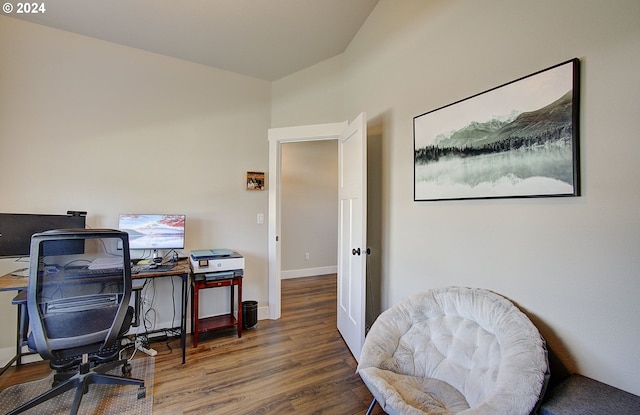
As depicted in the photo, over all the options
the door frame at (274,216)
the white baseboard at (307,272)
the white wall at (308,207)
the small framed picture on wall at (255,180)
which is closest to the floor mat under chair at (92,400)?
the door frame at (274,216)

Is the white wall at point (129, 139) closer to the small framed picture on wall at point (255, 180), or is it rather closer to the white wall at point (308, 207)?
the small framed picture on wall at point (255, 180)

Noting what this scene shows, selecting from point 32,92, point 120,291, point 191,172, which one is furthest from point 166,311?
point 32,92

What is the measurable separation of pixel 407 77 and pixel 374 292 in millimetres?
1940

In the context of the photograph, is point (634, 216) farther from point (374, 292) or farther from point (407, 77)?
point (374, 292)

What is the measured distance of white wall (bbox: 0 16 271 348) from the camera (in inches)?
90.7

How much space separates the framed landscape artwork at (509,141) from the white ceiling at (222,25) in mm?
1402

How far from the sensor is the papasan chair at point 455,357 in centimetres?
109

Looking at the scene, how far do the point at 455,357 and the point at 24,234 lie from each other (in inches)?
122

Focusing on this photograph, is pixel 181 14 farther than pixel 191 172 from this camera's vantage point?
No

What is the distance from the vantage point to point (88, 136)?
2521 millimetres

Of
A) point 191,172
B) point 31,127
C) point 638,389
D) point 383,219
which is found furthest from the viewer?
point 191,172

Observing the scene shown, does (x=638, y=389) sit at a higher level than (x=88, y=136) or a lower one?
lower

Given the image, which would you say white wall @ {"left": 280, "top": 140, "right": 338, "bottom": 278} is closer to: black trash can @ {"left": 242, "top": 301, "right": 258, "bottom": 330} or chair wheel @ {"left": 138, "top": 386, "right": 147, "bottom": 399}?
black trash can @ {"left": 242, "top": 301, "right": 258, "bottom": 330}

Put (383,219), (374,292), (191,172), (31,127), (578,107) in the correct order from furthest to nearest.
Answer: (191,172) → (374,292) → (383,219) → (31,127) → (578,107)
